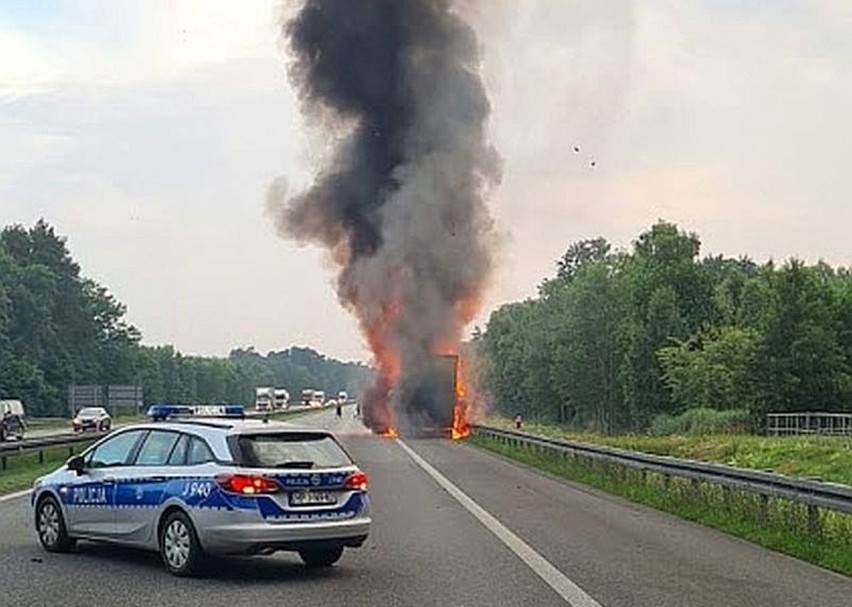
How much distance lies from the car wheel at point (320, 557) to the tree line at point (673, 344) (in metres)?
63.6

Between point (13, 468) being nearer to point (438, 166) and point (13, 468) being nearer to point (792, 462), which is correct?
point (792, 462)

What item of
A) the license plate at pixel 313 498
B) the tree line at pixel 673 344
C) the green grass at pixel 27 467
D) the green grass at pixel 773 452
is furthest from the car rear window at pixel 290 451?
the tree line at pixel 673 344

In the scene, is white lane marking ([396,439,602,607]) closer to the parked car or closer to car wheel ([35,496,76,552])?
car wheel ([35,496,76,552])

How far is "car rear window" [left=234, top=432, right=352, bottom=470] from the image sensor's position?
41.9 feet

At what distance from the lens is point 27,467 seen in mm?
31703

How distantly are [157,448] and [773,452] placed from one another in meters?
33.7

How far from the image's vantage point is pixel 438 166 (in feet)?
195

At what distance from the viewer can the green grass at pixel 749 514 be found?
1532 cm

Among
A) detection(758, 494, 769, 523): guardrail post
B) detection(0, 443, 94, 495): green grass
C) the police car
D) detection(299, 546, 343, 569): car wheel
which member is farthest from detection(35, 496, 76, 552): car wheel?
detection(0, 443, 94, 495): green grass

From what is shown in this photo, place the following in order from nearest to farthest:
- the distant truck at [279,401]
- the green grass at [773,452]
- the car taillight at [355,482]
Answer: the car taillight at [355,482] < the green grass at [773,452] < the distant truck at [279,401]

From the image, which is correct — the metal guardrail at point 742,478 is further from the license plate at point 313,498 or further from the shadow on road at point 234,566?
the license plate at point 313,498

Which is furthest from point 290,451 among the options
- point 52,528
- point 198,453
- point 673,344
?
point 673,344

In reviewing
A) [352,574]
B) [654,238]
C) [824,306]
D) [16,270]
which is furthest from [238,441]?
[16,270]

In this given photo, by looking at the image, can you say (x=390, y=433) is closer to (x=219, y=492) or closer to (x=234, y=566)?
(x=234, y=566)
